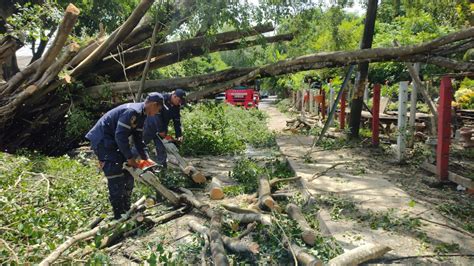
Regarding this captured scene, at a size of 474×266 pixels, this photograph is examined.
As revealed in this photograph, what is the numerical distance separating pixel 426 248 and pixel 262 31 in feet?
23.7

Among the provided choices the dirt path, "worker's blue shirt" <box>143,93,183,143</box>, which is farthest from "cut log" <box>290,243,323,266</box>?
"worker's blue shirt" <box>143,93,183,143</box>

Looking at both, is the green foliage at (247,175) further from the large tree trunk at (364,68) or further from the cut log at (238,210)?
the large tree trunk at (364,68)

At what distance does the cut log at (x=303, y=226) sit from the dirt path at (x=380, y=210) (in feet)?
1.04

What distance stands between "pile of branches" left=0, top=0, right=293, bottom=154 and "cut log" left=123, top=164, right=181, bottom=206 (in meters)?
3.72

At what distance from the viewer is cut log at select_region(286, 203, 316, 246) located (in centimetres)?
424

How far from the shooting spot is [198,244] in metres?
4.54

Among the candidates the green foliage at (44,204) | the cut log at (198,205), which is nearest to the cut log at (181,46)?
the green foliage at (44,204)

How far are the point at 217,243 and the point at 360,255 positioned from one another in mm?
1430

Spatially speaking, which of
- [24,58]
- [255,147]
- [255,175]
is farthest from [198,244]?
[24,58]

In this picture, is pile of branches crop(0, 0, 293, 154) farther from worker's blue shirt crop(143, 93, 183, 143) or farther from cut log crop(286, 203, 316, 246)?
cut log crop(286, 203, 316, 246)

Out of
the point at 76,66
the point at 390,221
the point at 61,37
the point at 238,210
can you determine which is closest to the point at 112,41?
the point at 76,66

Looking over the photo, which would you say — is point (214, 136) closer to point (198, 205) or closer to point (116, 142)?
point (198, 205)

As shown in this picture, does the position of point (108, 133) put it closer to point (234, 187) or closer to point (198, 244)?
point (198, 244)

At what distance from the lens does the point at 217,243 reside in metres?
4.15
